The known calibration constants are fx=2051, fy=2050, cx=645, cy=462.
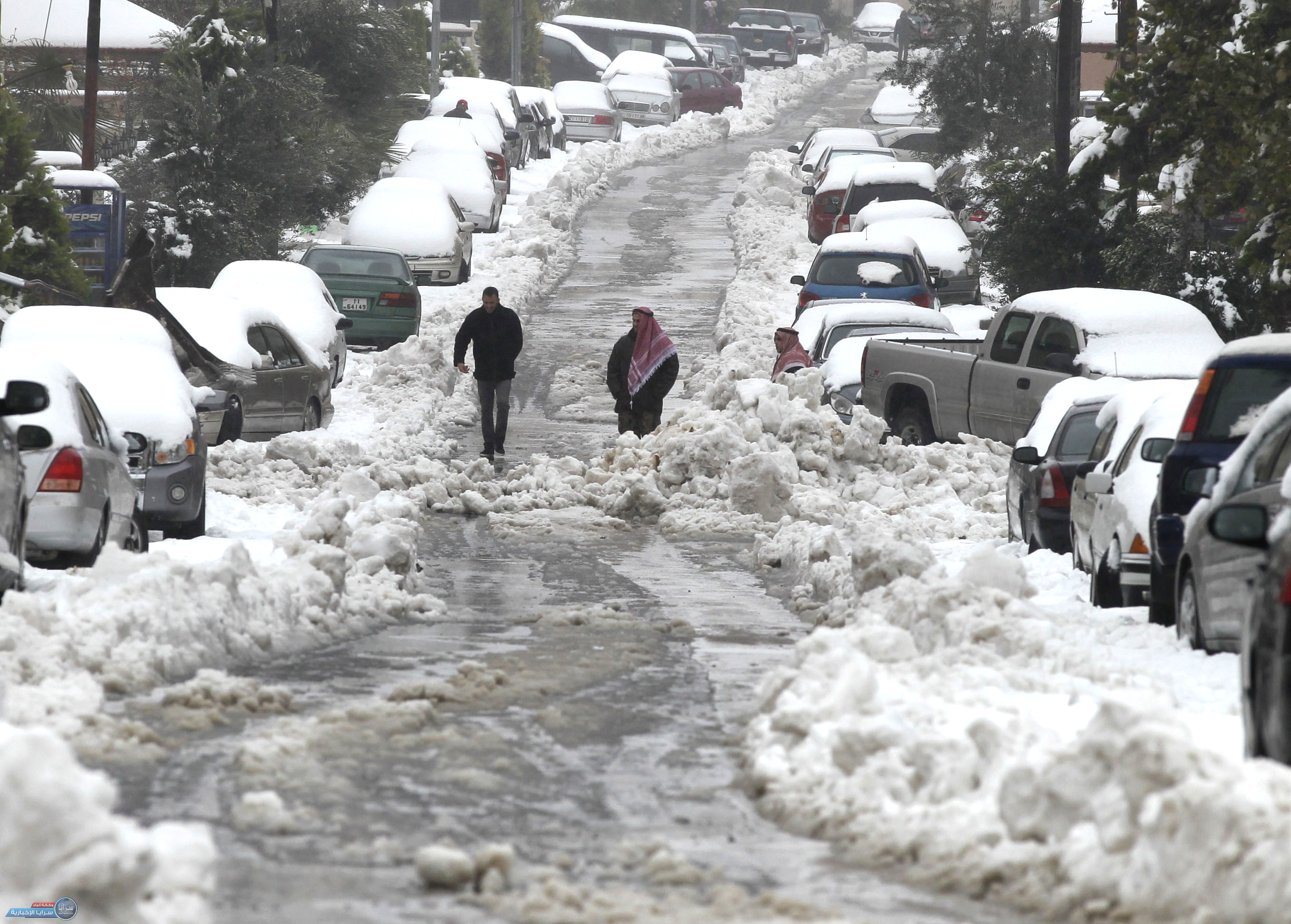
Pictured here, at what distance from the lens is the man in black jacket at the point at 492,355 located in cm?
1908

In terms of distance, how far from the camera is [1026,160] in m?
→ 34.6

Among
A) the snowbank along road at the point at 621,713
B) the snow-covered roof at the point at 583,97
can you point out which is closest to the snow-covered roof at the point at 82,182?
the snowbank along road at the point at 621,713

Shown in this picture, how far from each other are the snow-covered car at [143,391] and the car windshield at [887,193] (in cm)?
2144

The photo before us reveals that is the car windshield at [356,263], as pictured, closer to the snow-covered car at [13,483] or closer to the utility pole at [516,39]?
the snow-covered car at [13,483]

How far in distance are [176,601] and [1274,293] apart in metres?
13.0

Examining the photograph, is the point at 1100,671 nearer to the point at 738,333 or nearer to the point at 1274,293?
the point at 1274,293

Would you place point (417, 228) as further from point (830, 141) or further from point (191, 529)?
point (191, 529)

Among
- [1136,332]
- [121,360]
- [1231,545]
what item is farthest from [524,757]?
[1136,332]

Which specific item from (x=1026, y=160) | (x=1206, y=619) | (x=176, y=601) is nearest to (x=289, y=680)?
(x=176, y=601)

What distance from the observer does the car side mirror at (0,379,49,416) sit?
9.49 m

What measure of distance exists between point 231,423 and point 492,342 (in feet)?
8.99

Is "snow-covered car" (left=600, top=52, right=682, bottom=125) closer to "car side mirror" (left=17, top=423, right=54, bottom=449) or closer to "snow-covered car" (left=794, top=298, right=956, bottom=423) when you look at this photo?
"snow-covered car" (left=794, top=298, right=956, bottom=423)

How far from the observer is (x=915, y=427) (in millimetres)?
19328

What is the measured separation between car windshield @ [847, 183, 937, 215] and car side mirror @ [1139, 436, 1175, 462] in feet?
81.2
